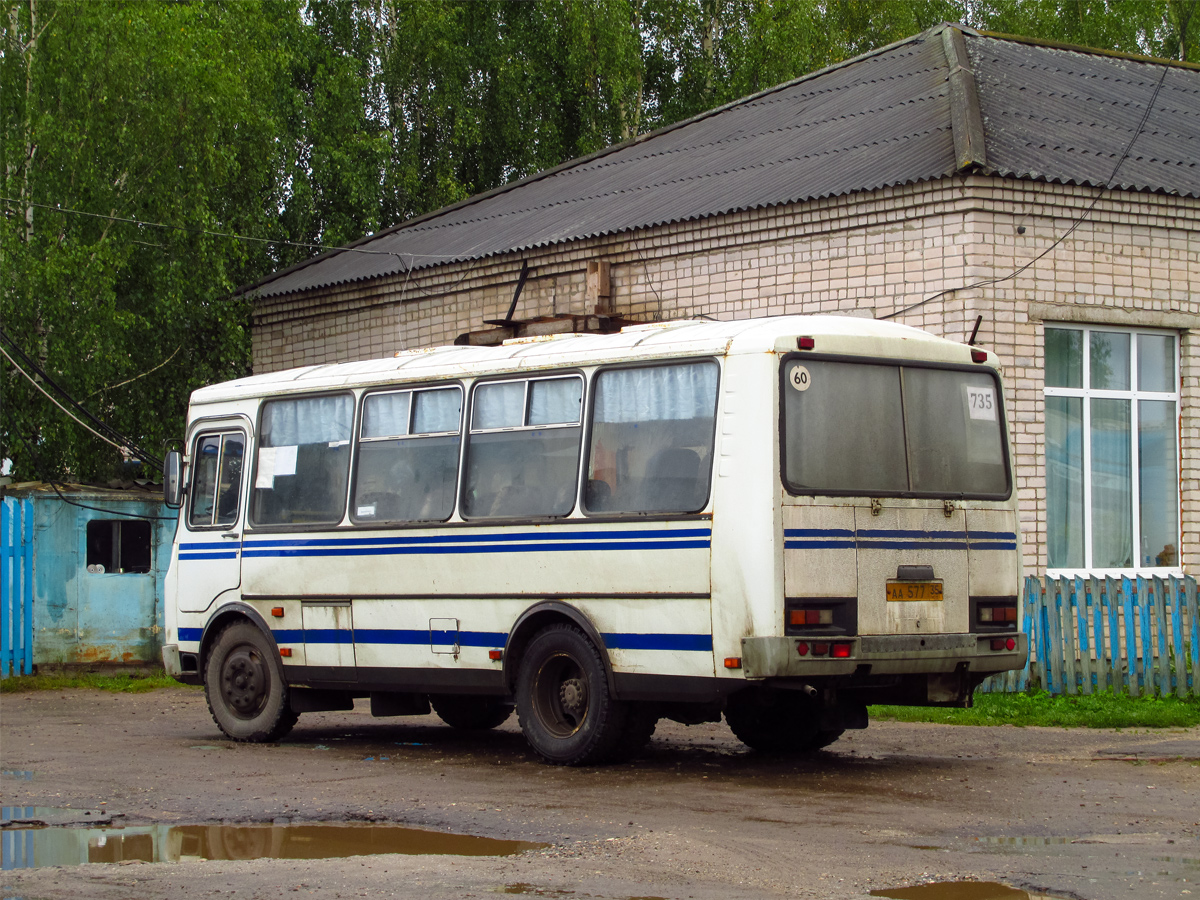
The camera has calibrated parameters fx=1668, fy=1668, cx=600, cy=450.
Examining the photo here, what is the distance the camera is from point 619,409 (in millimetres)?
10516

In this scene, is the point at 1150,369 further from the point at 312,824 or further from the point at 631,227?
the point at 312,824

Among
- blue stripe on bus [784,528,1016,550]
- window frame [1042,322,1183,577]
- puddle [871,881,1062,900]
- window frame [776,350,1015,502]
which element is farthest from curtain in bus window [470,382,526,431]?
window frame [1042,322,1183,577]

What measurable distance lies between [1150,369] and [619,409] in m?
7.25

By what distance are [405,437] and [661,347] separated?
8.11 ft

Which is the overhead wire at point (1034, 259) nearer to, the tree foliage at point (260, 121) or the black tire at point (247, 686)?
the black tire at point (247, 686)

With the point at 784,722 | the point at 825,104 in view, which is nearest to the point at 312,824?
the point at 784,722

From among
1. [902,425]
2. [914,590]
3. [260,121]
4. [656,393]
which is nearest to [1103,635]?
[914,590]

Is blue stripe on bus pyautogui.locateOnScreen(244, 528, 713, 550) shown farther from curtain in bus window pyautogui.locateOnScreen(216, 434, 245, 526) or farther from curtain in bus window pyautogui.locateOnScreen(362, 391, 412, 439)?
curtain in bus window pyautogui.locateOnScreen(362, 391, 412, 439)

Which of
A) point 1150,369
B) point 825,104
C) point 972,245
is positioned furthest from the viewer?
point 825,104

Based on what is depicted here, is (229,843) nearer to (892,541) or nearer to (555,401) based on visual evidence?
Answer: (555,401)

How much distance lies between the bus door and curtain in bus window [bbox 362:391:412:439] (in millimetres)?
1497

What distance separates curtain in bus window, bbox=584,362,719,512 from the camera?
998 centimetres

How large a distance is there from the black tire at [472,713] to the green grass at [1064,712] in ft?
9.99

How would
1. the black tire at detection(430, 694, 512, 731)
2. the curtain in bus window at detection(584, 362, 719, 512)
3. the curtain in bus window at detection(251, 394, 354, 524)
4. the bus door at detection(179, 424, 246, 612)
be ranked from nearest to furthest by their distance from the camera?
the curtain in bus window at detection(584, 362, 719, 512), the curtain in bus window at detection(251, 394, 354, 524), the black tire at detection(430, 694, 512, 731), the bus door at detection(179, 424, 246, 612)
